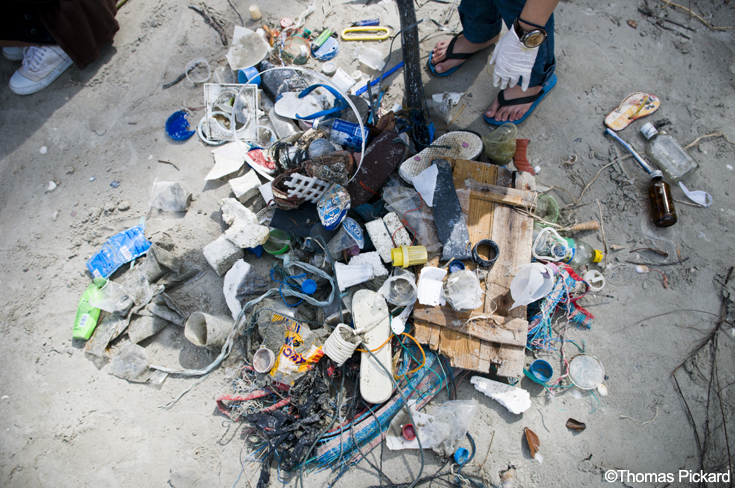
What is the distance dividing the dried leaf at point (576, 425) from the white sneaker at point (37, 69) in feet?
15.3

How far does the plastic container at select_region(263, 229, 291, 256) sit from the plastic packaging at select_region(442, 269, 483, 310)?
1.12 metres

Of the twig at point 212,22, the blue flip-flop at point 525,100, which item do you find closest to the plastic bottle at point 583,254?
the blue flip-flop at point 525,100

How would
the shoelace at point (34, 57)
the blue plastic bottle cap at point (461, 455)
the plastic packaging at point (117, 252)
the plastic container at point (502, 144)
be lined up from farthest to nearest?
1. the shoelace at point (34, 57)
2. the plastic container at point (502, 144)
3. the plastic packaging at point (117, 252)
4. the blue plastic bottle cap at point (461, 455)

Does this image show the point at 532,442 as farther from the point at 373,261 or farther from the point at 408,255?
the point at 373,261

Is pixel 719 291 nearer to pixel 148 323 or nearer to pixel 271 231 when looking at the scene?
pixel 271 231

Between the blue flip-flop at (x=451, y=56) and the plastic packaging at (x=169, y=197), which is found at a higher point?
the blue flip-flop at (x=451, y=56)

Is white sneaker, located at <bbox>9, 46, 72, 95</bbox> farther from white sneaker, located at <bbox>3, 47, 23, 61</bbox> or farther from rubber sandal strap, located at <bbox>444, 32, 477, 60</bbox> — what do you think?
rubber sandal strap, located at <bbox>444, 32, 477, 60</bbox>

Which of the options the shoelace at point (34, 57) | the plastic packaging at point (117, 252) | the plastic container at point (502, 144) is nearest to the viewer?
the plastic packaging at point (117, 252)

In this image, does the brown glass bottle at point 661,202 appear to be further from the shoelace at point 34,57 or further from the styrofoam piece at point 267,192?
the shoelace at point 34,57

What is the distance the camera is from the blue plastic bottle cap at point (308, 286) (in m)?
2.21

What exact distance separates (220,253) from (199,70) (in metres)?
1.71

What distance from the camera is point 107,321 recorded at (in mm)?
2260

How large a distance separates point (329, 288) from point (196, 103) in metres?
1.93

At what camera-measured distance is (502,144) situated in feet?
8.10
